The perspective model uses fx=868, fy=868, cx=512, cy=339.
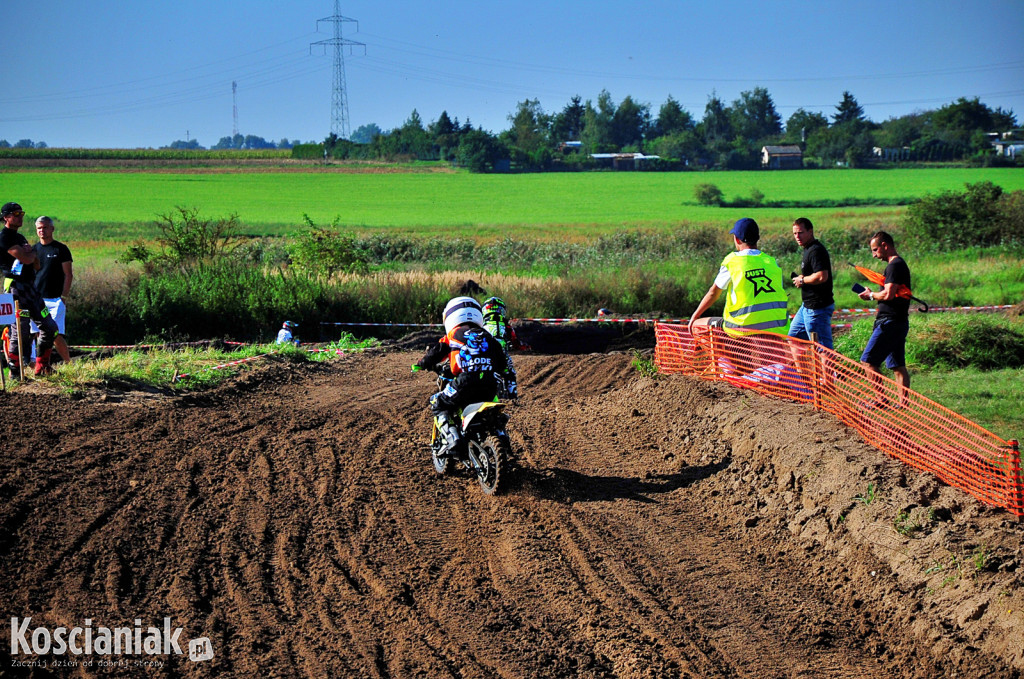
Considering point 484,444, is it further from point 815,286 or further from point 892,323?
point 815,286

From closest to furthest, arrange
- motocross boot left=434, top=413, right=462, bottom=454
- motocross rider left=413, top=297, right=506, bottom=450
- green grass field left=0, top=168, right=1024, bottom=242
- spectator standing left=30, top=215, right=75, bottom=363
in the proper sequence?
motocross rider left=413, top=297, right=506, bottom=450
motocross boot left=434, top=413, right=462, bottom=454
spectator standing left=30, top=215, right=75, bottom=363
green grass field left=0, top=168, right=1024, bottom=242

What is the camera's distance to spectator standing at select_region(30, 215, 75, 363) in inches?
465

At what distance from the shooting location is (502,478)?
26.4 feet

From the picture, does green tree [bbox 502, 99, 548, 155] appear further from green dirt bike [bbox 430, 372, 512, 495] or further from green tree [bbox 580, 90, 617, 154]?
green dirt bike [bbox 430, 372, 512, 495]

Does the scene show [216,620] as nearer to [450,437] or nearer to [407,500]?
[407,500]

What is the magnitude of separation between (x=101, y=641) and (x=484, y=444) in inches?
147

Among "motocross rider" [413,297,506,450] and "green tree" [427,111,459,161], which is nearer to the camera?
"motocross rider" [413,297,506,450]

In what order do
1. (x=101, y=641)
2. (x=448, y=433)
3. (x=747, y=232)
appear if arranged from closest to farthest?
(x=101, y=641) < (x=448, y=433) < (x=747, y=232)

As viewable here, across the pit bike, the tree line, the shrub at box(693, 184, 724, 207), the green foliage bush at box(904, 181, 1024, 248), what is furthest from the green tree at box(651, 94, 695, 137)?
the pit bike

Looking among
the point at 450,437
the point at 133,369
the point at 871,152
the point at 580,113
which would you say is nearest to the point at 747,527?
the point at 450,437

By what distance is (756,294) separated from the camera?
988 cm

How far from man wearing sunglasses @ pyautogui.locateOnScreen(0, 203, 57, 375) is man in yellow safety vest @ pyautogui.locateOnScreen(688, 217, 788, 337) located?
8.60 m

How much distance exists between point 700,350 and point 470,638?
694 centimetres

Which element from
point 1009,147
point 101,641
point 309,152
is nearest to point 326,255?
point 101,641
